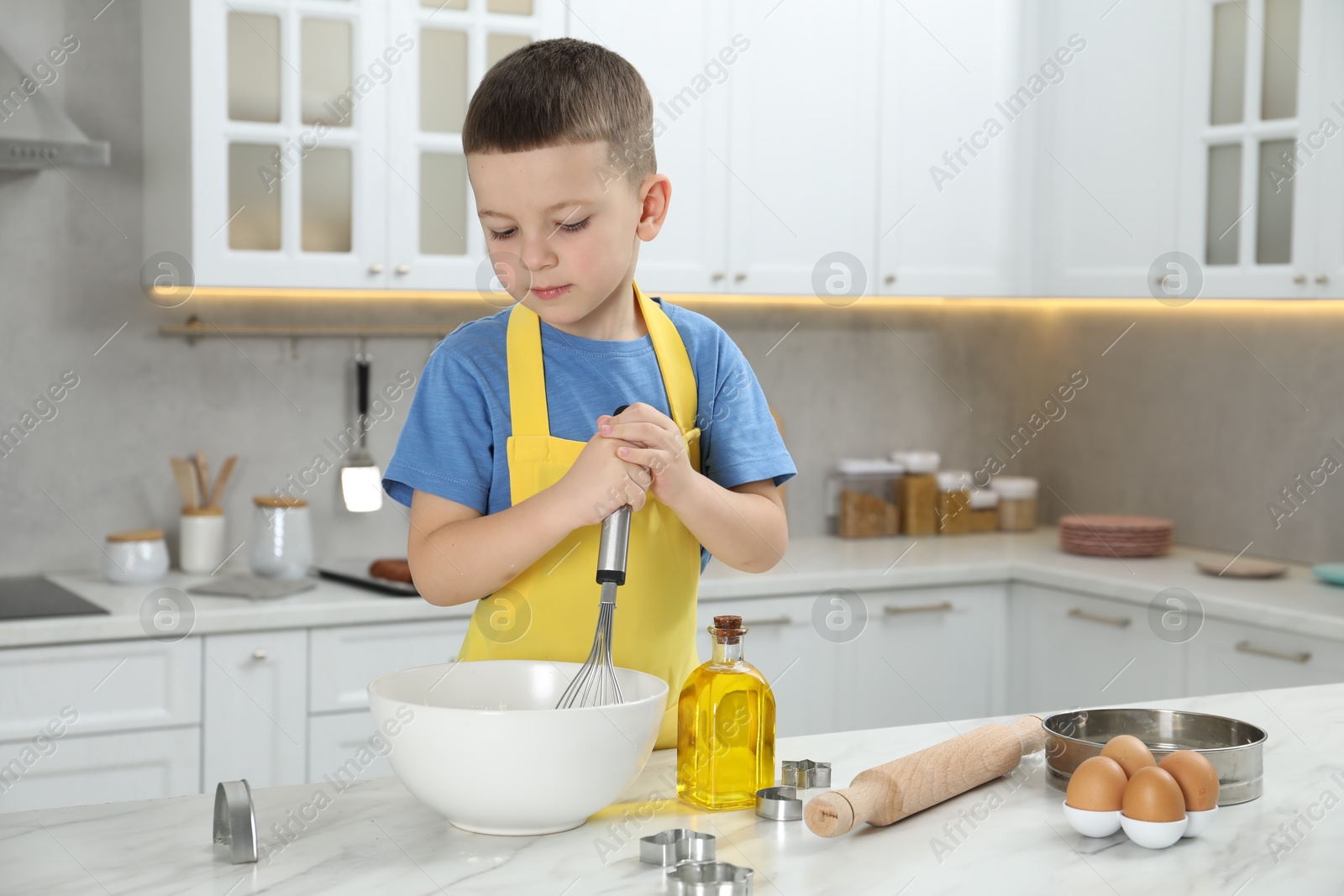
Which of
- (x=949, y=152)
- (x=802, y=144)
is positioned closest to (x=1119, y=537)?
(x=949, y=152)

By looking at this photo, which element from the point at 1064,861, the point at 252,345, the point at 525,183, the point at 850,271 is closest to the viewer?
the point at 1064,861

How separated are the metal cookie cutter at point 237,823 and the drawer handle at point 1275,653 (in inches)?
74.8

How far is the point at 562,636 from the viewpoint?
1.08 meters

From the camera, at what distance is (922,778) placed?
3.04 ft

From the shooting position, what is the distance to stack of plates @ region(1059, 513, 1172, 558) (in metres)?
2.74

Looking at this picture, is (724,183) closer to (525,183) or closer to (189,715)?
(189,715)

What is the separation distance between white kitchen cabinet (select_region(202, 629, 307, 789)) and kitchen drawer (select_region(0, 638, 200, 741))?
0.03 metres

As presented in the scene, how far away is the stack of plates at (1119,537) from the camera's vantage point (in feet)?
8.98

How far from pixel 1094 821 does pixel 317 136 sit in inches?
72.5

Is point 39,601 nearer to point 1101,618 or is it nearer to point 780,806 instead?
point 780,806

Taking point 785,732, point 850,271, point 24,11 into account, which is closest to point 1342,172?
point 850,271

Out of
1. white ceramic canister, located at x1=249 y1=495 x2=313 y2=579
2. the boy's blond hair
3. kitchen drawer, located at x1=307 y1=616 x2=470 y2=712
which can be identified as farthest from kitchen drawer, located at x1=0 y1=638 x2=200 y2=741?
the boy's blond hair

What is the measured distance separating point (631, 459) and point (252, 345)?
181 centimetres

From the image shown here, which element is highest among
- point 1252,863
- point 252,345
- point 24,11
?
point 24,11
